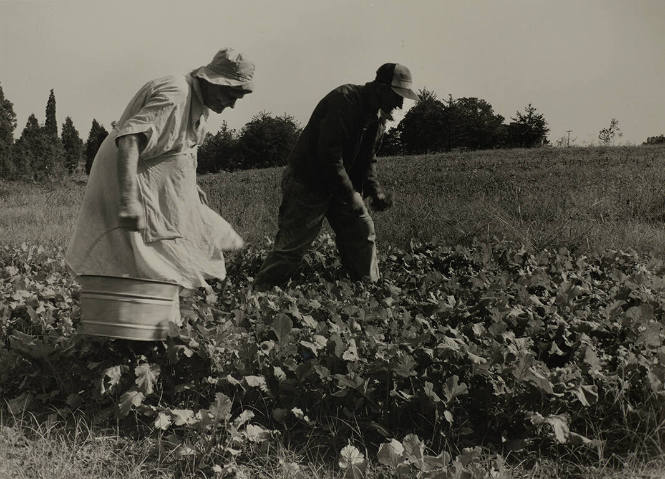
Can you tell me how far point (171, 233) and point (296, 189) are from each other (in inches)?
88.2

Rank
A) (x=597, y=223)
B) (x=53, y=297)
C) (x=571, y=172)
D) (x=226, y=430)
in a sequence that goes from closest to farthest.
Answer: (x=226, y=430) < (x=53, y=297) < (x=597, y=223) < (x=571, y=172)

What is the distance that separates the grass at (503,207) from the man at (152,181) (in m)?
4.41

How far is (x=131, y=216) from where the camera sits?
3158 mm

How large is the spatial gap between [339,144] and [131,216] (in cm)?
238

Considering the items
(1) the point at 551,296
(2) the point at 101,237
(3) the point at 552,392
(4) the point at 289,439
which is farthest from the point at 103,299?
(1) the point at 551,296

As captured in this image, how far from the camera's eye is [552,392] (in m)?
3.00

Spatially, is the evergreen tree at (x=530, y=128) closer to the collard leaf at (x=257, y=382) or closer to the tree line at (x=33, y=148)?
the tree line at (x=33, y=148)

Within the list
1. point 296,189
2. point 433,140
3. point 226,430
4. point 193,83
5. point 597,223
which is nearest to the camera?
point 226,430

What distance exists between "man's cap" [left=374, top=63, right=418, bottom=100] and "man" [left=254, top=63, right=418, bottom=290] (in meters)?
0.12

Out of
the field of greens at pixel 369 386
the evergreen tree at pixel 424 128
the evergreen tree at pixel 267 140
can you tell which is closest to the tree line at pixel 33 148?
the evergreen tree at pixel 267 140

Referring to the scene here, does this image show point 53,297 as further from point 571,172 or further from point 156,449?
point 571,172

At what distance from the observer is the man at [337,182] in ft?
16.9

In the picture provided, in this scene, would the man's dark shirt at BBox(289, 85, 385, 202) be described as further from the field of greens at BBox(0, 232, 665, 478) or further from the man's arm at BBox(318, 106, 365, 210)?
the field of greens at BBox(0, 232, 665, 478)

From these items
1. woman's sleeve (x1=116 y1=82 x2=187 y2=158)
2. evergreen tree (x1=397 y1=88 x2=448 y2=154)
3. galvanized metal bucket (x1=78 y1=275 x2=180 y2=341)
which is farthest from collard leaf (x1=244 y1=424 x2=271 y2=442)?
evergreen tree (x1=397 y1=88 x2=448 y2=154)
